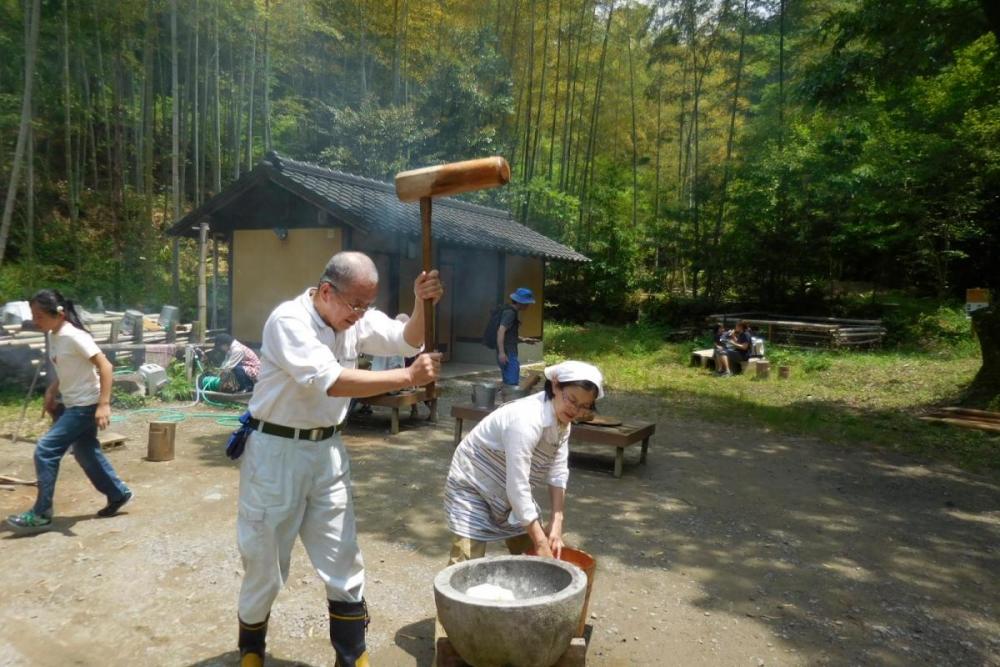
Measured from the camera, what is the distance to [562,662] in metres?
2.51

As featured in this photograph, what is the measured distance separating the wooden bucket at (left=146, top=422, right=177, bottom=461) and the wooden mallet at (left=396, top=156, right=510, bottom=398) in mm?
4359

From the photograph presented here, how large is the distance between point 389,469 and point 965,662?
170 inches

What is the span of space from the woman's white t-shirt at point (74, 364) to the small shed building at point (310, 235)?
589 cm

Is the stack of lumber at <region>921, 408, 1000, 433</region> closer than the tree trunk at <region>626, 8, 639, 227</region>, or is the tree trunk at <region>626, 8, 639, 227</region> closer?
the stack of lumber at <region>921, 408, 1000, 433</region>

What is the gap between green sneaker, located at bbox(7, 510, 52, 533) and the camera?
4.32 m

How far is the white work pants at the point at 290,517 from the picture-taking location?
8.39 ft

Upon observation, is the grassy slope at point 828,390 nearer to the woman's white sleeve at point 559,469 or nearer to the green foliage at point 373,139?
the woman's white sleeve at point 559,469

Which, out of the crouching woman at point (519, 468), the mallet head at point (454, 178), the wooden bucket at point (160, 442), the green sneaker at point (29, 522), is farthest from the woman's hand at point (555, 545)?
the wooden bucket at point (160, 442)

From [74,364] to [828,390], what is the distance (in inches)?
418

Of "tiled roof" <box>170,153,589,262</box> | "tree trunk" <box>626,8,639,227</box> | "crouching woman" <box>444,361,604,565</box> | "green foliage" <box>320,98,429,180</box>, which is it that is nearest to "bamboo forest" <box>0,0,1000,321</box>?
"green foliage" <box>320,98,429,180</box>

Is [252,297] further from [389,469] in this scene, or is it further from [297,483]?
[297,483]

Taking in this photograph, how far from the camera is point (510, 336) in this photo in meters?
8.48

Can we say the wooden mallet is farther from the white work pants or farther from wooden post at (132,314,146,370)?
wooden post at (132,314,146,370)

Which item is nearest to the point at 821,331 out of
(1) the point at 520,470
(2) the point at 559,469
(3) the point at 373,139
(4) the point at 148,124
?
(3) the point at 373,139
